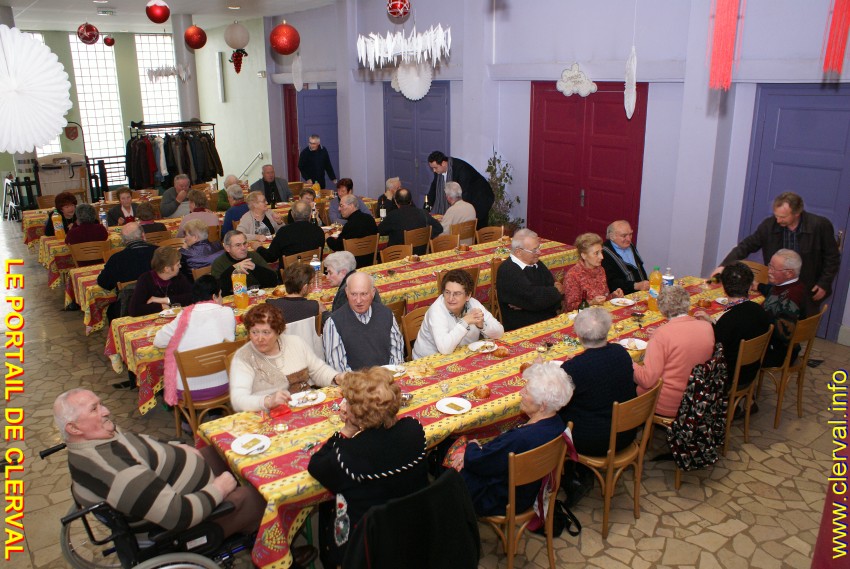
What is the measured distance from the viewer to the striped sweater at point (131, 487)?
3.05m

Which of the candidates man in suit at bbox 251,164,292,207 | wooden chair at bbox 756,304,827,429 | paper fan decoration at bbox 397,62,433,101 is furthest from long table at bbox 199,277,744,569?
paper fan decoration at bbox 397,62,433,101

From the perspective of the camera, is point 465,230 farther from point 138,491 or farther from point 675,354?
point 138,491

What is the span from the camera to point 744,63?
705 centimetres

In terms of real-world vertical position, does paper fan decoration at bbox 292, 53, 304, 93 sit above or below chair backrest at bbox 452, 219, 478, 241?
above

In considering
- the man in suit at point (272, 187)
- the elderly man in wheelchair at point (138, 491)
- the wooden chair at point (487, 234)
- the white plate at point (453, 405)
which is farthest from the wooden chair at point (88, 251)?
the white plate at point (453, 405)

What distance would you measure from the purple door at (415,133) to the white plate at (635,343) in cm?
697

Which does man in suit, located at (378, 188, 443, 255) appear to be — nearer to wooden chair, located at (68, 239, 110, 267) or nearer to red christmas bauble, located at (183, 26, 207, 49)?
wooden chair, located at (68, 239, 110, 267)

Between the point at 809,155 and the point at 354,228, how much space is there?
4751 mm

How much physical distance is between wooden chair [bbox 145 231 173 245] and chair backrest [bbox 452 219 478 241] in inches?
136

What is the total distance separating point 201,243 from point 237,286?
4.34 ft

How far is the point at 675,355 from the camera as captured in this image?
173 inches

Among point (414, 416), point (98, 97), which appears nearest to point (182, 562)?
point (414, 416)

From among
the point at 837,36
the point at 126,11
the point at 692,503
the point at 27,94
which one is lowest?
the point at 692,503

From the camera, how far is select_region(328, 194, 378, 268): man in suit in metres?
7.65
